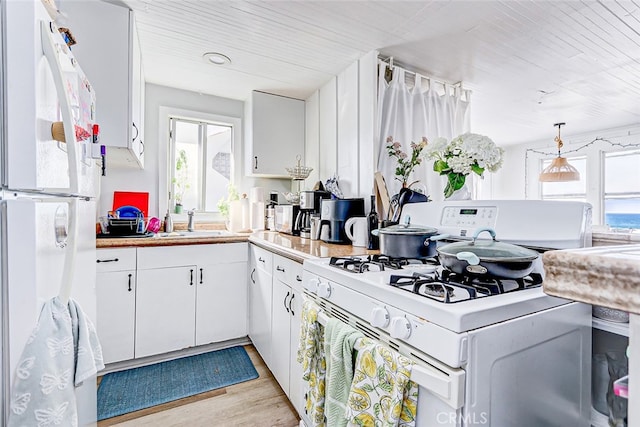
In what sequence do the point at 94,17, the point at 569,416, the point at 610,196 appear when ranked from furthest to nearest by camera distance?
the point at 610,196, the point at 94,17, the point at 569,416

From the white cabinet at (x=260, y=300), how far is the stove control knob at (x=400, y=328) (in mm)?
1236

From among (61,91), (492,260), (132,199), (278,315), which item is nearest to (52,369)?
(61,91)

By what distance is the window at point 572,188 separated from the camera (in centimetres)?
489

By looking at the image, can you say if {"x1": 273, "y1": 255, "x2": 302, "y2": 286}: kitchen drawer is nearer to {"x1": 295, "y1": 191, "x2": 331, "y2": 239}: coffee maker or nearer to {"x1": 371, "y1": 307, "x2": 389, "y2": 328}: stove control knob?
{"x1": 295, "y1": 191, "x2": 331, "y2": 239}: coffee maker

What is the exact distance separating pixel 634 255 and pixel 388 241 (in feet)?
3.45

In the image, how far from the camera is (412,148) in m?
2.34

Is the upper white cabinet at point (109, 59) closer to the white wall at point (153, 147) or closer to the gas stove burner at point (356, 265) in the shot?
the white wall at point (153, 147)

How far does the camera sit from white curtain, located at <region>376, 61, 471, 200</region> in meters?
2.22

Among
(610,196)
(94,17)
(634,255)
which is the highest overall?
(94,17)

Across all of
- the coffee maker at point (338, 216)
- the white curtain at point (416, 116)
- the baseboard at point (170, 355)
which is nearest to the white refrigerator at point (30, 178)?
the coffee maker at point (338, 216)

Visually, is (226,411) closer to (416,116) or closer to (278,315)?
(278,315)

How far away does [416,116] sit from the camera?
241 centimetres

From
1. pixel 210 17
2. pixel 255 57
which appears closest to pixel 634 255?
pixel 210 17

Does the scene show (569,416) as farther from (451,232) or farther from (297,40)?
(297,40)
